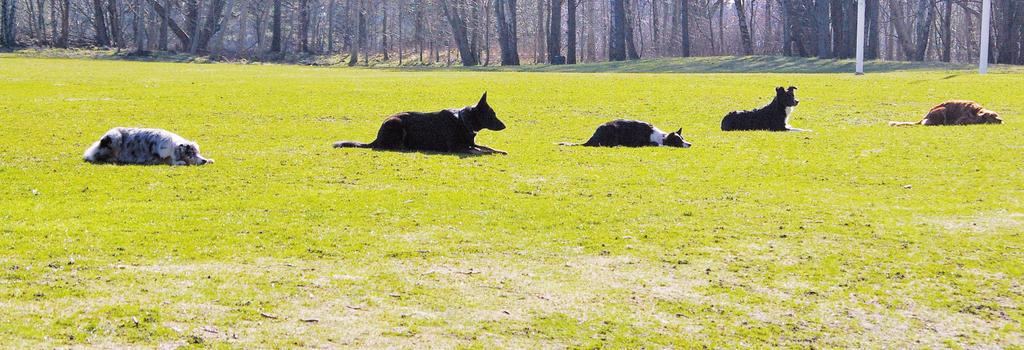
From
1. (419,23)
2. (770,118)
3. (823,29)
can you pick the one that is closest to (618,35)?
(823,29)

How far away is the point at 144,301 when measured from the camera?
8289 mm

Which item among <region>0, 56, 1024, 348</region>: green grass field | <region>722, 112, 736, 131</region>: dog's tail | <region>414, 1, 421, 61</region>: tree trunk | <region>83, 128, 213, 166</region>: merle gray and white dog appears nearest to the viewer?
<region>0, 56, 1024, 348</region>: green grass field

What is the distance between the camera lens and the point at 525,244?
10.7m

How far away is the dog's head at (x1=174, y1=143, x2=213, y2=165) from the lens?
53.0ft

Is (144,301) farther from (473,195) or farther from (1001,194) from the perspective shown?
(1001,194)

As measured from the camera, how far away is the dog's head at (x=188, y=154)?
635 inches

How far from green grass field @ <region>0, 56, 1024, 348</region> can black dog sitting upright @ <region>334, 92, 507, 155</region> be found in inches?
19.3

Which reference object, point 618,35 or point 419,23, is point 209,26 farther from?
point 618,35

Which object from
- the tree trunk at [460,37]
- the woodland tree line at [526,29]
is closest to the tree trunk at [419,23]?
the woodland tree line at [526,29]

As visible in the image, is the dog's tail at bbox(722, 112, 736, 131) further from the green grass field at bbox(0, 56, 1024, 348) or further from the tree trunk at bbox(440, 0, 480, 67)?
the tree trunk at bbox(440, 0, 480, 67)

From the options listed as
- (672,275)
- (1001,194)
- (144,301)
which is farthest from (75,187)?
(1001,194)

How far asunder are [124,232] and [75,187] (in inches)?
137

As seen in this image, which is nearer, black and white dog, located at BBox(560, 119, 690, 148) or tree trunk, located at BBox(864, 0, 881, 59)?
black and white dog, located at BBox(560, 119, 690, 148)

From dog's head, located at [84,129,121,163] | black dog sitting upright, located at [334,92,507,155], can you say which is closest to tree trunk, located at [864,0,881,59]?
black dog sitting upright, located at [334,92,507,155]
